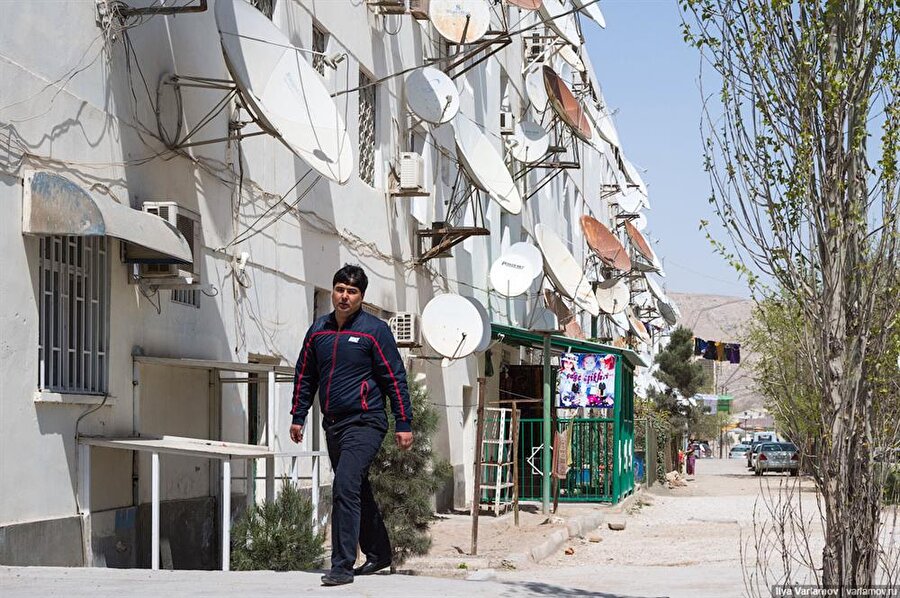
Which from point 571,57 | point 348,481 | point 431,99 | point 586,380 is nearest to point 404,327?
point 431,99

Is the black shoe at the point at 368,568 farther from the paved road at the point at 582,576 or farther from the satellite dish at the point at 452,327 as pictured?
the satellite dish at the point at 452,327

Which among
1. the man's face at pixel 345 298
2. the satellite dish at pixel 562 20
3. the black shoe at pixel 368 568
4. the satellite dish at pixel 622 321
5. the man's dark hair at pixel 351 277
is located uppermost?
the satellite dish at pixel 562 20

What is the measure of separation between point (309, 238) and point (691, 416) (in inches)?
Answer: 1742

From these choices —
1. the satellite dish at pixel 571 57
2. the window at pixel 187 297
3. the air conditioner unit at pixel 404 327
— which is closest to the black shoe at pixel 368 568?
the window at pixel 187 297

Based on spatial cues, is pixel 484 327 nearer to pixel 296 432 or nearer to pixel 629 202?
Result: pixel 296 432

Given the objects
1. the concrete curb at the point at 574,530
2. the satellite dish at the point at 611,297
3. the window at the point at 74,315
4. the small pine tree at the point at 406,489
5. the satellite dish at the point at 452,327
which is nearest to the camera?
the window at the point at 74,315

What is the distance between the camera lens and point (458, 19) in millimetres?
18375

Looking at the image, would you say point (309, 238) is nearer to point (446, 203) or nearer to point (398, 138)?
point (398, 138)

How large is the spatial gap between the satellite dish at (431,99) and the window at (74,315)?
8586 millimetres

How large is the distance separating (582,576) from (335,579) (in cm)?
549

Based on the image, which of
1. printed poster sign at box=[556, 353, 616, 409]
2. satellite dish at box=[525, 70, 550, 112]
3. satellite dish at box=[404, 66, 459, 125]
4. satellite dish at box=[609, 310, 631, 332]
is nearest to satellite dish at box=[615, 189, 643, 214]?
satellite dish at box=[609, 310, 631, 332]

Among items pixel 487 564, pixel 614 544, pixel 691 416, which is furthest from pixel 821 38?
pixel 691 416

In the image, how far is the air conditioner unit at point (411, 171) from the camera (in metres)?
18.2

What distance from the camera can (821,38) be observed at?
6.70 m
